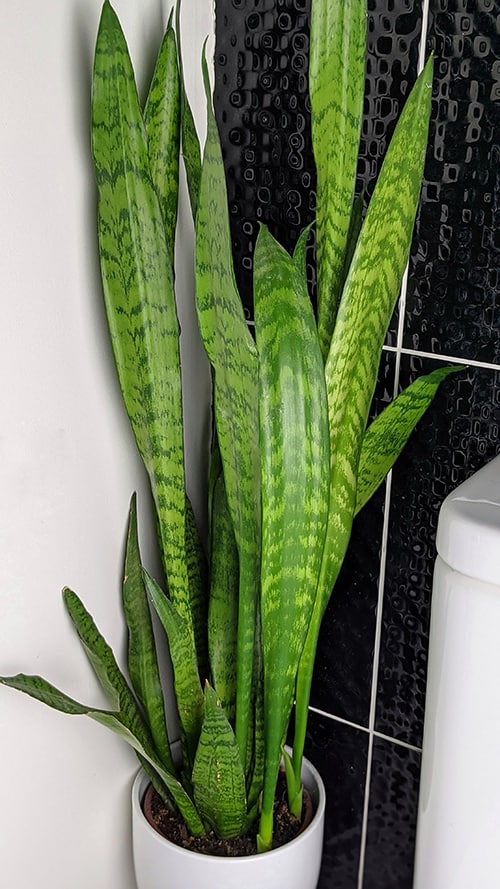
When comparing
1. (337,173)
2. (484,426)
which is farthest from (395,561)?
(337,173)

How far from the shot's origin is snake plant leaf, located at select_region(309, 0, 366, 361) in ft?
2.50

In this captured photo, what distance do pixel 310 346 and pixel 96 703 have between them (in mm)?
460

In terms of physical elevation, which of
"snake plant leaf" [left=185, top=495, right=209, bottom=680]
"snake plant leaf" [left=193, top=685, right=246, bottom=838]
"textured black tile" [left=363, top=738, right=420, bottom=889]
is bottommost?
"textured black tile" [left=363, top=738, right=420, bottom=889]

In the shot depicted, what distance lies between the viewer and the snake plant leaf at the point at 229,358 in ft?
2.53

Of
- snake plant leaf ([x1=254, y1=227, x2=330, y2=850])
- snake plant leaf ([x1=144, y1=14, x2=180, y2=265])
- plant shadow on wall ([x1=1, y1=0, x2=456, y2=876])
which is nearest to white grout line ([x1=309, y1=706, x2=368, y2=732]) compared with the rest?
plant shadow on wall ([x1=1, y1=0, x2=456, y2=876])

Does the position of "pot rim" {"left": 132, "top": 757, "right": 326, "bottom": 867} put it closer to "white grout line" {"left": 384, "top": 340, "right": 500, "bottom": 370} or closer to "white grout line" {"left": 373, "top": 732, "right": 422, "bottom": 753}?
"white grout line" {"left": 373, "top": 732, "right": 422, "bottom": 753}

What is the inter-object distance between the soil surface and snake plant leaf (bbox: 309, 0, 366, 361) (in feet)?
1.54

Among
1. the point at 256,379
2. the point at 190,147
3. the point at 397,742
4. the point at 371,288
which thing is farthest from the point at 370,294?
the point at 397,742

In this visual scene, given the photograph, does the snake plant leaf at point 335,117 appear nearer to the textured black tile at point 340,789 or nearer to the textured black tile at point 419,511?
the textured black tile at point 419,511

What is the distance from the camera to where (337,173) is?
78 centimetres

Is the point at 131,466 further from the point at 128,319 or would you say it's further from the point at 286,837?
the point at 286,837

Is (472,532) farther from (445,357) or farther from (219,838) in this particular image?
(219,838)

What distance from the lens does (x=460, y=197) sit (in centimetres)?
83

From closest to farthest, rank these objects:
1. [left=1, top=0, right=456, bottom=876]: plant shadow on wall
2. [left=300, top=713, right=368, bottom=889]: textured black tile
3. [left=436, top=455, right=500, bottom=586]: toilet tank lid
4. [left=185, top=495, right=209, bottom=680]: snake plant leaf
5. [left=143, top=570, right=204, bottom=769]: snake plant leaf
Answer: [left=436, top=455, right=500, bottom=586]: toilet tank lid
[left=1, top=0, right=456, bottom=876]: plant shadow on wall
[left=143, top=570, right=204, bottom=769]: snake plant leaf
[left=185, top=495, right=209, bottom=680]: snake plant leaf
[left=300, top=713, right=368, bottom=889]: textured black tile
